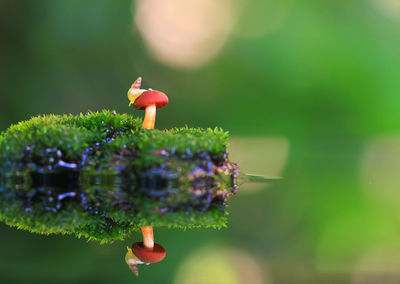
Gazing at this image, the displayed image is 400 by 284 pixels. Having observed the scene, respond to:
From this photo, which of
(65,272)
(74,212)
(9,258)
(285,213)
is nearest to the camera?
(65,272)

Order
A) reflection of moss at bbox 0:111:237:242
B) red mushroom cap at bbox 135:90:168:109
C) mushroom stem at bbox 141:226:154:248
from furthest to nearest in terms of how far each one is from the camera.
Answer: red mushroom cap at bbox 135:90:168:109
reflection of moss at bbox 0:111:237:242
mushroom stem at bbox 141:226:154:248

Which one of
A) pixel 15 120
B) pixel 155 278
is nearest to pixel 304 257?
Result: pixel 155 278

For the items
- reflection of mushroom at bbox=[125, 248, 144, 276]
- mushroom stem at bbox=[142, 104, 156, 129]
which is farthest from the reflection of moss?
reflection of mushroom at bbox=[125, 248, 144, 276]

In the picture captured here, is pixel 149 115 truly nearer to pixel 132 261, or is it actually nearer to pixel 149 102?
pixel 149 102

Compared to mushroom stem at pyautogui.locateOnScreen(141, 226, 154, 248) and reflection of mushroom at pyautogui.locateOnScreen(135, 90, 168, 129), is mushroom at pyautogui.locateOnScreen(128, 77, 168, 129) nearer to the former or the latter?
reflection of mushroom at pyautogui.locateOnScreen(135, 90, 168, 129)

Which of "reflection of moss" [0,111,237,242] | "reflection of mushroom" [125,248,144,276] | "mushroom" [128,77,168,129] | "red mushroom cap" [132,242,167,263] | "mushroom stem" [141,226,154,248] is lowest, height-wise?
"reflection of mushroom" [125,248,144,276]

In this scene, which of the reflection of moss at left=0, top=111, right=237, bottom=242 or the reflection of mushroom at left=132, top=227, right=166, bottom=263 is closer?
the reflection of mushroom at left=132, top=227, right=166, bottom=263

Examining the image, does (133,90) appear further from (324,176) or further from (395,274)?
(395,274)
